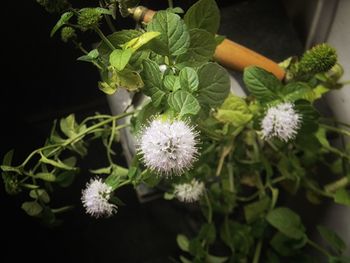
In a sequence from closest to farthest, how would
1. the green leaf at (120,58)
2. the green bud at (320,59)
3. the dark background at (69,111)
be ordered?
the green leaf at (120,58)
the green bud at (320,59)
the dark background at (69,111)

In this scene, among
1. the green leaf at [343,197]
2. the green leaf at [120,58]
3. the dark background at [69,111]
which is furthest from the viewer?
the dark background at [69,111]

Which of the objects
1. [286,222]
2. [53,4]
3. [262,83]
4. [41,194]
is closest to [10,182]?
[41,194]

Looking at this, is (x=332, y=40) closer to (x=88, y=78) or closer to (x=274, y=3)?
(x=274, y=3)

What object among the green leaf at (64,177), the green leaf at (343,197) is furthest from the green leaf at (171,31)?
the green leaf at (343,197)

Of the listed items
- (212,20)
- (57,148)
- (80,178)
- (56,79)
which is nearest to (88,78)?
(56,79)

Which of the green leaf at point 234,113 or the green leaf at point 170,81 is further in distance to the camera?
the green leaf at point 234,113

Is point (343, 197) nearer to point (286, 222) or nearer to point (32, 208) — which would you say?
point (286, 222)

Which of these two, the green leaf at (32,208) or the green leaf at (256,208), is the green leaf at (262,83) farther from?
the green leaf at (32,208)
